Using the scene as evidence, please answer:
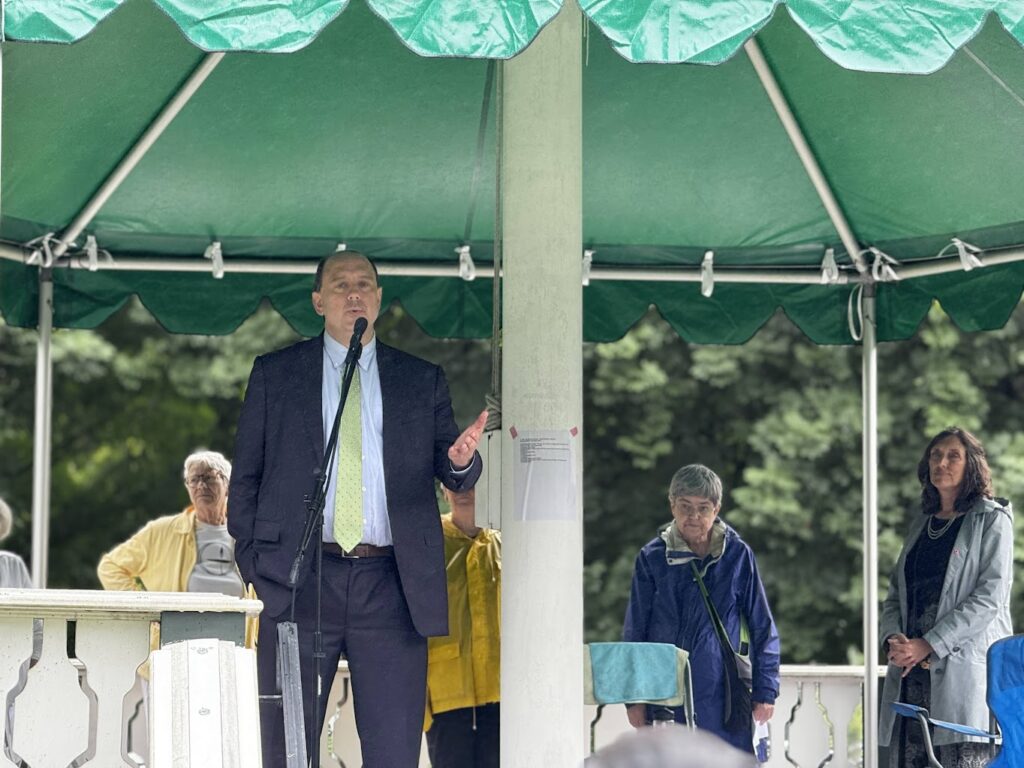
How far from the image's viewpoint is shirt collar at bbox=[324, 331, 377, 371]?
5305 mm

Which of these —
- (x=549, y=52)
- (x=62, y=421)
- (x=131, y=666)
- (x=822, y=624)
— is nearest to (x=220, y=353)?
(x=62, y=421)

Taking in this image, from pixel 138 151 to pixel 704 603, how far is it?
120 inches

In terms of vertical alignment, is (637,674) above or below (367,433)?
below

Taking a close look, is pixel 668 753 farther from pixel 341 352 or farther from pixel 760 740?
pixel 760 740

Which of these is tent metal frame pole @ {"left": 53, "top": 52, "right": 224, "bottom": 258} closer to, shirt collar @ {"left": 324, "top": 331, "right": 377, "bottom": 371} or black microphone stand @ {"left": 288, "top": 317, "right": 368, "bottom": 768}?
shirt collar @ {"left": 324, "top": 331, "right": 377, "bottom": 371}

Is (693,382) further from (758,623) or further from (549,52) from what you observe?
(549,52)

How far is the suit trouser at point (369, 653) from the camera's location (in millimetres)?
5105

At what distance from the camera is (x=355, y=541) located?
5094 mm

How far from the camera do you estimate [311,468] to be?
5.18m

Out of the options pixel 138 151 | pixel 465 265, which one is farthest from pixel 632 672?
pixel 138 151

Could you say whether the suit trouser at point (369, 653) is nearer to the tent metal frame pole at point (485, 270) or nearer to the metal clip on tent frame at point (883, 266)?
the tent metal frame pole at point (485, 270)

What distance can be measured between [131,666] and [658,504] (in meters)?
12.0

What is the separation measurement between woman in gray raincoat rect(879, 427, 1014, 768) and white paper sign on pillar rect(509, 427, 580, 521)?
7.10 ft

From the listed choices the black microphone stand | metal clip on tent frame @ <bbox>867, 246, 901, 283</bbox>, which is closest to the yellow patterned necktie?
the black microphone stand
